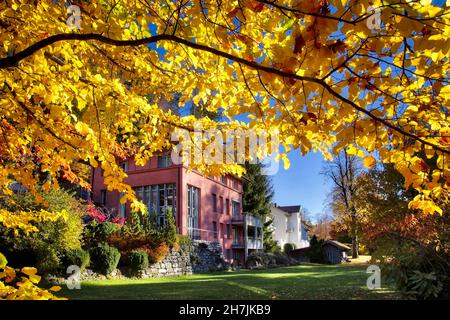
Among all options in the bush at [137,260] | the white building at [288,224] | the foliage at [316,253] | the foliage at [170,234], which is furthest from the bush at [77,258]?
the white building at [288,224]

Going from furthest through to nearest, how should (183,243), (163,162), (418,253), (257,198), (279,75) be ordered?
1. (257,198)
2. (163,162)
3. (183,243)
4. (418,253)
5. (279,75)

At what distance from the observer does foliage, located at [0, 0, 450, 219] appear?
1778 millimetres

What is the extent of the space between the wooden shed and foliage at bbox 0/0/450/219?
3910 centimetres

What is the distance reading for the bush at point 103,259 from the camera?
51.0 ft

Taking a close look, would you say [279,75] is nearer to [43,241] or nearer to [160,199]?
[43,241]

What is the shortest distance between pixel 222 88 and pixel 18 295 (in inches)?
74.7

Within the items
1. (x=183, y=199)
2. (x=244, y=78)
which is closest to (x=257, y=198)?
(x=183, y=199)

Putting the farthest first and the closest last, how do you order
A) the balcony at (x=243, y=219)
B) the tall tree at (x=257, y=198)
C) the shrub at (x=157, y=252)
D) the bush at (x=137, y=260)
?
the tall tree at (x=257, y=198) < the balcony at (x=243, y=219) < the shrub at (x=157, y=252) < the bush at (x=137, y=260)

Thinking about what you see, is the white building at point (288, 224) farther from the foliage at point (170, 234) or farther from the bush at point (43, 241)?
the bush at point (43, 241)

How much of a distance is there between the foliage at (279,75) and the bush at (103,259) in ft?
38.6

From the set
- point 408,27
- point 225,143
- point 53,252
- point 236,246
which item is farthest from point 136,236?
point 408,27

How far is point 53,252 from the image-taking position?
12.9 metres

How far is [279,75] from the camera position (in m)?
1.92

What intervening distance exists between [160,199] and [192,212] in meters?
2.37
